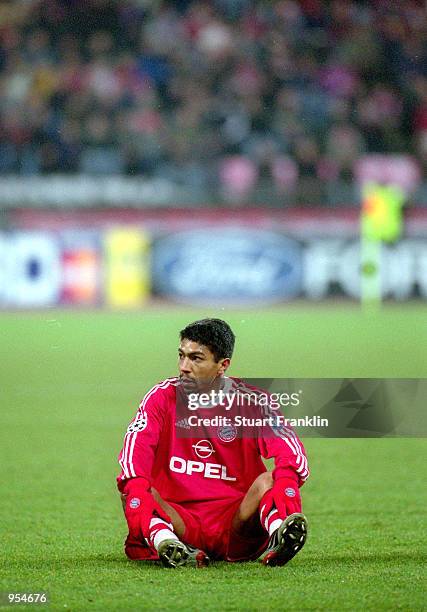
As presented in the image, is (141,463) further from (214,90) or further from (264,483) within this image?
(214,90)

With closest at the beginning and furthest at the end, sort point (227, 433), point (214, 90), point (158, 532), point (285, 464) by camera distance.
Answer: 1. point (158, 532)
2. point (285, 464)
3. point (227, 433)
4. point (214, 90)

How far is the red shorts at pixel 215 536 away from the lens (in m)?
3.67

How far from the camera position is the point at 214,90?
16656 mm

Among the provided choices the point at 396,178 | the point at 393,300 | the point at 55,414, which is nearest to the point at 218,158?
the point at 396,178

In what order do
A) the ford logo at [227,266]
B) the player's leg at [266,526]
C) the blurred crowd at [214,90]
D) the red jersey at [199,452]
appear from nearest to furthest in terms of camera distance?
1. the player's leg at [266,526]
2. the red jersey at [199,452]
3. the ford logo at [227,266]
4. the blurred crowd at [214,90]

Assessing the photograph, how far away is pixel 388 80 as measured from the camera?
1647cm

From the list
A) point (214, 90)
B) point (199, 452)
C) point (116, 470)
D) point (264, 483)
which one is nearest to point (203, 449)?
point (199, 452)

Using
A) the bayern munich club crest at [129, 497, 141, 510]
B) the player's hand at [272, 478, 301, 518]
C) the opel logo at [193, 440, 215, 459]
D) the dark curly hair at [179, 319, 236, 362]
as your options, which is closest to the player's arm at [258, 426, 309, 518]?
the player's hand at [272, 478, 301, 518]

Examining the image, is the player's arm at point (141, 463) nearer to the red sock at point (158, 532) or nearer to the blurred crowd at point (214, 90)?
the red sock at point (158, 532)

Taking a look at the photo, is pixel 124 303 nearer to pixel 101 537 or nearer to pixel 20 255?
pixel 20 255

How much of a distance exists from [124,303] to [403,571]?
9.67 m

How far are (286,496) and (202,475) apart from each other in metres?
0.34

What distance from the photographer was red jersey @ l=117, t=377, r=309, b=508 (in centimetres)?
365

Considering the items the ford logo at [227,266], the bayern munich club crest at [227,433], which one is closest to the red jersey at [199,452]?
the bayern munich club crest at [227,433]
